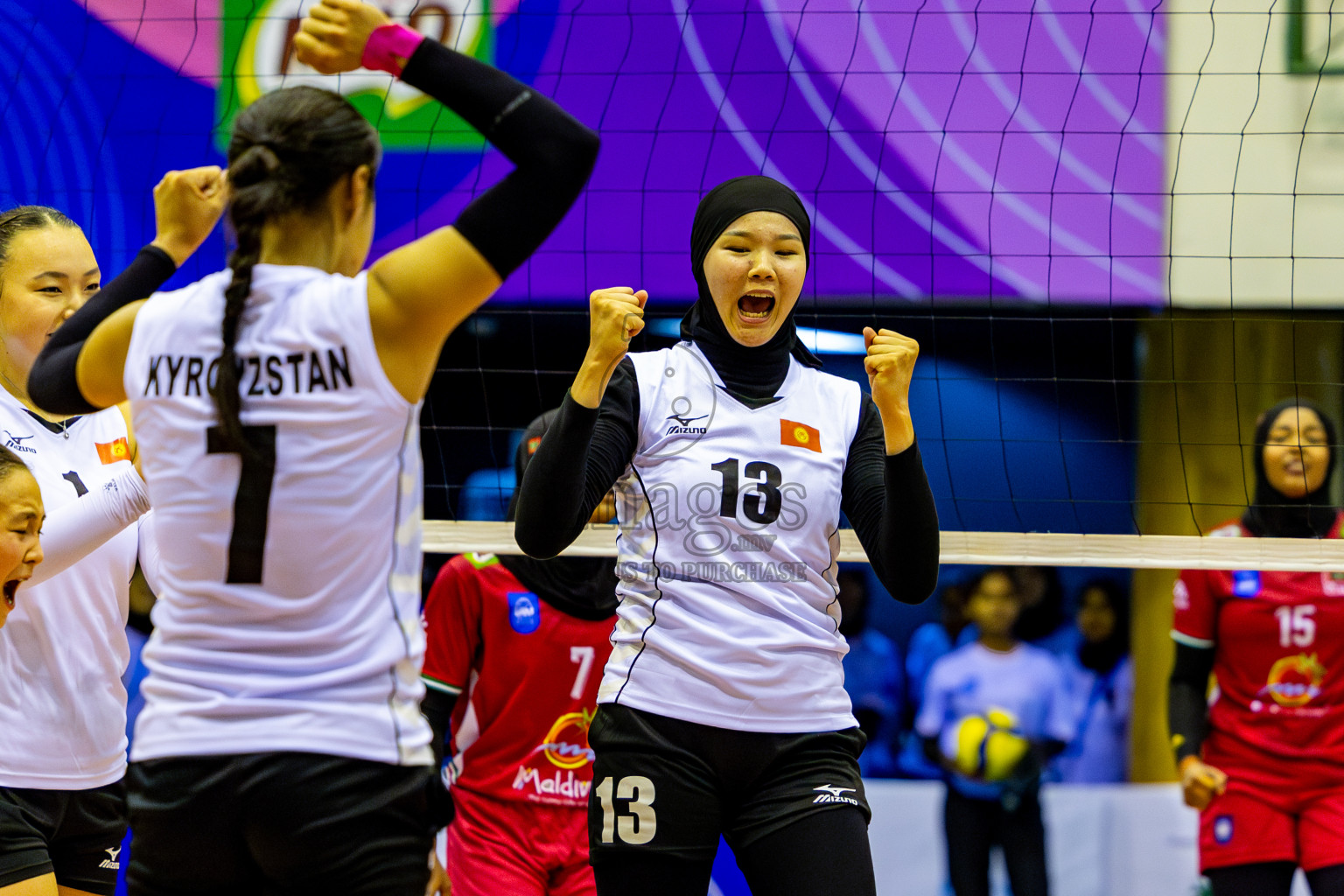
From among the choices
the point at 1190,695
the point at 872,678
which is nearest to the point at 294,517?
the point at 1190,695

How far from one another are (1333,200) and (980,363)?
1816 mm

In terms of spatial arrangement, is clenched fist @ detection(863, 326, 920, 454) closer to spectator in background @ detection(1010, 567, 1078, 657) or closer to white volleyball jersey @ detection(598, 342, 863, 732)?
white volleyball jersey @ detection(598, 342, 863, 732)

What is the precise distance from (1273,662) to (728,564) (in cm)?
252

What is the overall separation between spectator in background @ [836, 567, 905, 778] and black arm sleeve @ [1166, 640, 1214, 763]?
1660 millimetres

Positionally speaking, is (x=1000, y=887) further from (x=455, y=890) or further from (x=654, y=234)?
(x=654, y=234)

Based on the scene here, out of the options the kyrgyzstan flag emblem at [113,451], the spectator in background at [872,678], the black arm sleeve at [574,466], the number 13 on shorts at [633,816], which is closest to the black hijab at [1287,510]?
the spectator in background at [872,678]

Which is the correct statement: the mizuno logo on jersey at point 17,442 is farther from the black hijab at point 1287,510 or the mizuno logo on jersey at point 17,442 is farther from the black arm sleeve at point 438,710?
the black hijab at point 1287,510

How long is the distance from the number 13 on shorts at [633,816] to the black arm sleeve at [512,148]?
1036 mm

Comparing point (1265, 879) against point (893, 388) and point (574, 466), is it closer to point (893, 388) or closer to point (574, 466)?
point (893, 388)

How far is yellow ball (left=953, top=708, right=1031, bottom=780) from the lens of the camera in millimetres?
5148

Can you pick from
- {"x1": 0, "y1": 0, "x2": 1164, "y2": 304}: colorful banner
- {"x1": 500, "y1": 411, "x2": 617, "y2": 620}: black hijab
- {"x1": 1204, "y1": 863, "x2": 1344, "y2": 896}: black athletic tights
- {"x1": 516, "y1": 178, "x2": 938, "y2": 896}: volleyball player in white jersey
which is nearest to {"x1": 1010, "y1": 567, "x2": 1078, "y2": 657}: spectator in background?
{"x1": 0, "y1": 0, "x2": 1164, "y2": 304}: colorful banner

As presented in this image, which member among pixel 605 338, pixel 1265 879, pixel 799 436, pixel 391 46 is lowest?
pixel 1265 879

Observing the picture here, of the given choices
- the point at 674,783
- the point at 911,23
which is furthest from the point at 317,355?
the point at 911,23

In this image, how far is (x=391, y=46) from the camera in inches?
70.8
